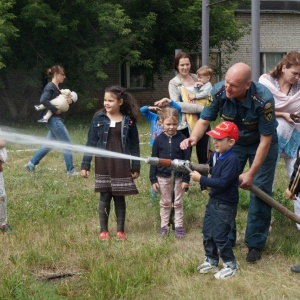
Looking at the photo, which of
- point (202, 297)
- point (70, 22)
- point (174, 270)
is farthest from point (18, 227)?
point (70, 22)

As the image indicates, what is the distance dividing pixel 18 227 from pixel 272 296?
3054 millimetres

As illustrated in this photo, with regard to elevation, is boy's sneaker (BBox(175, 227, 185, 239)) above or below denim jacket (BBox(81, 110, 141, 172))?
below

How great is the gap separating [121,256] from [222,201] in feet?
3.55

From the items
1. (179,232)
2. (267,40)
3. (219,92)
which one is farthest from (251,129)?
(267,40)

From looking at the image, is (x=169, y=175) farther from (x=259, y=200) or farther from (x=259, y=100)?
(x=259, y=100)

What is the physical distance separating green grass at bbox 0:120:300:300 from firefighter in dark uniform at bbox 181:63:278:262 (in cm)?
35

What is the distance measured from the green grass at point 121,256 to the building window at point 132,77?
20557mm

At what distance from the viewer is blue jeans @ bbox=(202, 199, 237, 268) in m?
5.04

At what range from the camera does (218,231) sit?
5047 mm

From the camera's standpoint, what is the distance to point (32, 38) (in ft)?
74.4

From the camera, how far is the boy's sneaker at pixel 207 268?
514 cm

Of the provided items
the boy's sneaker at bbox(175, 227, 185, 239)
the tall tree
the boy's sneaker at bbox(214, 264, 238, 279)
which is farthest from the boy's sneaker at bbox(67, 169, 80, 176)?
the tall tree

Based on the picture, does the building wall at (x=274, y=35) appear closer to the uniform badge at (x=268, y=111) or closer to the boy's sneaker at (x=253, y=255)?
the boy's sneaker at (x=253, y=255)

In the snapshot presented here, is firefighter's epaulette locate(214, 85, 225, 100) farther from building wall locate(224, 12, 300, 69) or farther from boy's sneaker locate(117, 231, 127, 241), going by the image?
building wall locate(224, 12, 300, 69)
